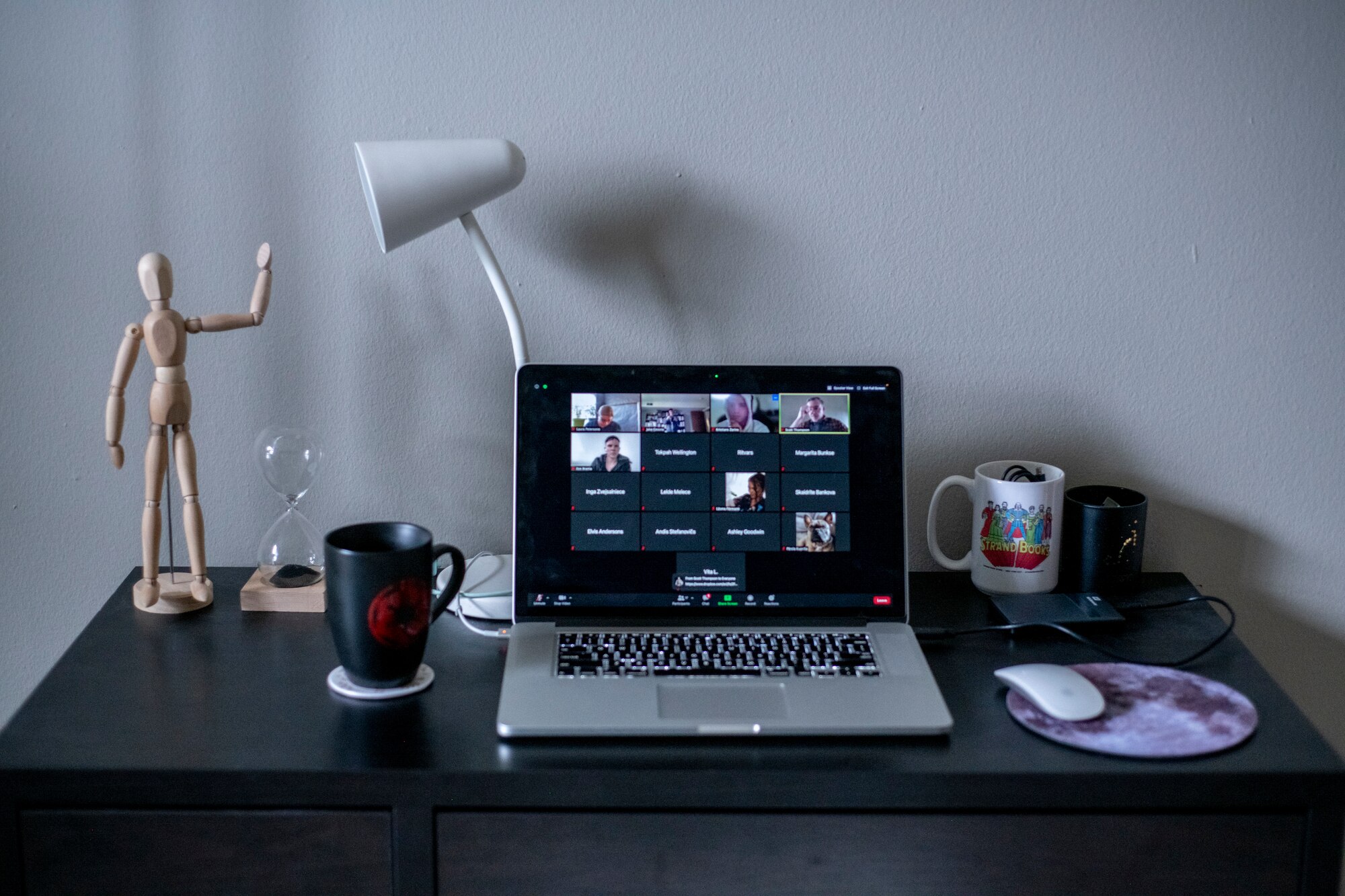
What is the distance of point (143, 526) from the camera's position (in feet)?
3.70

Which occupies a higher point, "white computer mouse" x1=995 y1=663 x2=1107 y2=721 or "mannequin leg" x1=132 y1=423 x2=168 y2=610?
"mannequin leg" x1=132 y1=423 x2=168 y2=610

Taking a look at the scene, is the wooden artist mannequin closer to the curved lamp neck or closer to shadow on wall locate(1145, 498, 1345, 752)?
the curved lamp neck

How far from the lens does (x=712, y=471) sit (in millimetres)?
1107

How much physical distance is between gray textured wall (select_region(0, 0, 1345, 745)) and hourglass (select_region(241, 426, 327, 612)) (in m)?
0.10

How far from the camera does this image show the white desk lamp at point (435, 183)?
1.05 metres

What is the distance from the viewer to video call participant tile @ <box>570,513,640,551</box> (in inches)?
43.2

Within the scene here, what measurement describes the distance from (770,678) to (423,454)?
1.74 ft

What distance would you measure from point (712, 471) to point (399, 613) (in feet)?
1.11

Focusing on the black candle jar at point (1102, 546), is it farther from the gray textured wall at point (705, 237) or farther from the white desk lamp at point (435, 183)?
the white desk lamp at point (435, 183)

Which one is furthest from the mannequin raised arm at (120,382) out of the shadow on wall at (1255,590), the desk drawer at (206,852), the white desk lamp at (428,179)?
the shadow on wall at (1255,590)

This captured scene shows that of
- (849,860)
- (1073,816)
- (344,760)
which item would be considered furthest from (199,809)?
(1073,816)

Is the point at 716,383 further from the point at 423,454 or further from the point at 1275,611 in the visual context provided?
the point at 1275,611

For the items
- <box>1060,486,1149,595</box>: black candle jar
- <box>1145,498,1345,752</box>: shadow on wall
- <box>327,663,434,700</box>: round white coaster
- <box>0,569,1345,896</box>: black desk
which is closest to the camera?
<box>0,569,1345,896</box>: black desk

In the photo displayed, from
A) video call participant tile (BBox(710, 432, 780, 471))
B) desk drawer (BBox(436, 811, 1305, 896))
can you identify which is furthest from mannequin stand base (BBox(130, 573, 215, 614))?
video call participant tile (BBox(710, 432, 780, 471))
